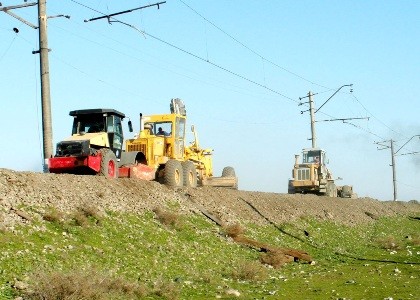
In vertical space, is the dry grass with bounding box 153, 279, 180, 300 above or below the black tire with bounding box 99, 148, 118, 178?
below

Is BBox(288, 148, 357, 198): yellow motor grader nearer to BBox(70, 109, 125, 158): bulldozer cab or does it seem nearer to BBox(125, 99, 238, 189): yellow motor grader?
BBox(125, 99, 238, 189): yellow motor grader

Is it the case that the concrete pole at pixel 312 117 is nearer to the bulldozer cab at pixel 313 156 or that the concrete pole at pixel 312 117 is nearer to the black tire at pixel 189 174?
the bulldozer cab at pixel 313 156

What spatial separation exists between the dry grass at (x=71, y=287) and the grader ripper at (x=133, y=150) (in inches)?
Result: 434

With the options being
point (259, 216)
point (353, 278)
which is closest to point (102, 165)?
point (259, 216)

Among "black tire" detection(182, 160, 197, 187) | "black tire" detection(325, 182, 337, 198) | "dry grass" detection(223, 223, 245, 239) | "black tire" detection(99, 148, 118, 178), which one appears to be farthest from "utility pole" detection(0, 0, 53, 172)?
"black tire" detection(325, 182, 337, 198)

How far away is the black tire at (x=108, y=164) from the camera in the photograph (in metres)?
22.8

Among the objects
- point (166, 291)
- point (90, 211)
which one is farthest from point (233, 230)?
Result: point (166, 291)

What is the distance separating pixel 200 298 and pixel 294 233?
1356 cm

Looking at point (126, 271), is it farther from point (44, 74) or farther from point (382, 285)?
point (44, 74)

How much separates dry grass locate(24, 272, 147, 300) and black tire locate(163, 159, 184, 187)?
13.7 m

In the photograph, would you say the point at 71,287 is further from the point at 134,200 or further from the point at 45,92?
the point at 45,92

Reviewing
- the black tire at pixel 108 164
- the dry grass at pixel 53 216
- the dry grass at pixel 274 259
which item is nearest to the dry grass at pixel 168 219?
the dry grass at pixel 274 259

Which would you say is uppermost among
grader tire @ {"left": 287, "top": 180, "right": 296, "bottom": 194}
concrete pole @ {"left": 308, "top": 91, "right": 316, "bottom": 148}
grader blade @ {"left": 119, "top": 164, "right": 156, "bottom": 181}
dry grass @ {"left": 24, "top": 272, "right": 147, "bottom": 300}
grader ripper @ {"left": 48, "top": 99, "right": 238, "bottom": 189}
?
concrete pole @ {"left": 308, "top": 91, "right": 316, "bottom": 148}

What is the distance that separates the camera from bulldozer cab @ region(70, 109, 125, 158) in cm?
2481
